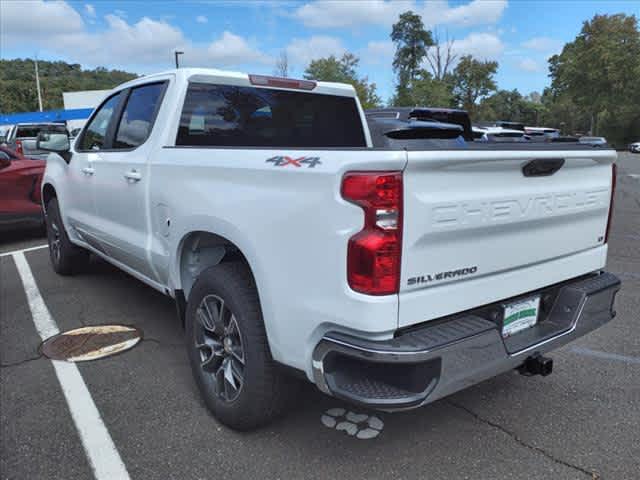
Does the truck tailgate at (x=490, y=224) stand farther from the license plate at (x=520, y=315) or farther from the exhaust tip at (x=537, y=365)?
the exhaust tip at (x=537, y=365)

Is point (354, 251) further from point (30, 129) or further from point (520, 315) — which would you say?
point (30, 129)

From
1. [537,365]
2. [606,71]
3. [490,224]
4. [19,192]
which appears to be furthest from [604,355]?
[606,71]

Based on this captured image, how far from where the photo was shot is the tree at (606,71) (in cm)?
6138

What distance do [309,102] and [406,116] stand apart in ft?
21.6

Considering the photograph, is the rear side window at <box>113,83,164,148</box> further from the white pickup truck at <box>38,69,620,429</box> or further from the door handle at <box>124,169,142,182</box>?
the door handle at <box>124,169,142,182</box>

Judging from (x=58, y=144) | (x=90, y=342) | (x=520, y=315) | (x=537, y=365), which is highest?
(x=58, y=144)

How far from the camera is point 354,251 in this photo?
209 cm

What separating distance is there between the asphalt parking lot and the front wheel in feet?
0.63

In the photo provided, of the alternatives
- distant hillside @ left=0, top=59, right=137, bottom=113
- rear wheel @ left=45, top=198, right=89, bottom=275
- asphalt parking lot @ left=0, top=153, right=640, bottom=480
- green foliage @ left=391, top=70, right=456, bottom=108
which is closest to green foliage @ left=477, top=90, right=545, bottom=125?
green foliage @ left=391, top=70, right=456, bottom=108

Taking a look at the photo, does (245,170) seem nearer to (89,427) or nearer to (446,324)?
(446,324)

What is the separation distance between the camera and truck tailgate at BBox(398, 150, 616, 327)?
214 centimetres

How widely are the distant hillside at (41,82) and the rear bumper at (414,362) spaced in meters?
81.9

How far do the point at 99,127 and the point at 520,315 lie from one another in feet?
12.3

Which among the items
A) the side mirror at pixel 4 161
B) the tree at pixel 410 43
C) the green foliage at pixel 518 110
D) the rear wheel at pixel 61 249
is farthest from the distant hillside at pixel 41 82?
the rear wheel at pixel 61 249
